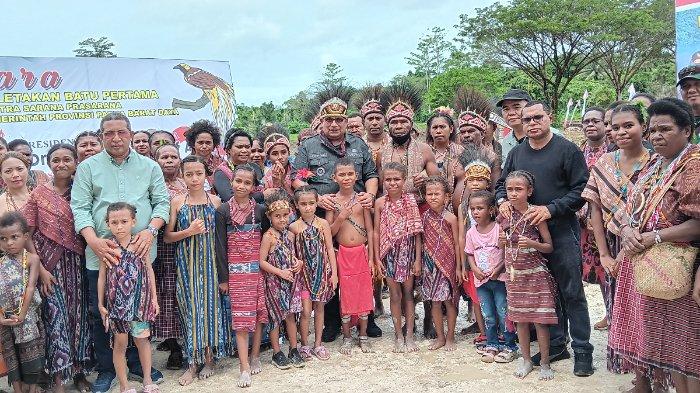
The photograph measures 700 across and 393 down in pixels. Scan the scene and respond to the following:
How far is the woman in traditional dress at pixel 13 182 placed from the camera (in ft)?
13.3

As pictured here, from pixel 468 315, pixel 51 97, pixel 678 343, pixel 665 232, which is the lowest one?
pixel 468 315

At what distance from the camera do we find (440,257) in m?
4.79

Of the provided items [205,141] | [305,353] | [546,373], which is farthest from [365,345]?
[205,141]

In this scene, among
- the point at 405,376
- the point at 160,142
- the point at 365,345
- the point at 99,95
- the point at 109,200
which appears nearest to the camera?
the point at 109,200

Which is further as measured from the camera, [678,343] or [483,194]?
[483,194]

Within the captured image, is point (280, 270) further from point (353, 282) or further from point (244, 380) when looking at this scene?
point (244, 380)

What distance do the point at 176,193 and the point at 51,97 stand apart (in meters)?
7.20

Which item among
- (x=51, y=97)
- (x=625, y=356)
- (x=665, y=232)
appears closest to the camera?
(x=665, y=232)

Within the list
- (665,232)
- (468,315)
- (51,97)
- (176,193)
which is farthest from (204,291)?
(51,97)

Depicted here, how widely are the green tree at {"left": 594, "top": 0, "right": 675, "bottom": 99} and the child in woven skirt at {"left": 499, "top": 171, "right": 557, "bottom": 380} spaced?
70.6 feet

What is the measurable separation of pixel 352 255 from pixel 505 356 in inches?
59.9

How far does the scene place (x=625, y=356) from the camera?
335cm

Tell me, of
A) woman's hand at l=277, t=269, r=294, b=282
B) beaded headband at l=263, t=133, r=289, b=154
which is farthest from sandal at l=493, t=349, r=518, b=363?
Result: beaded headband at l=263, t=133, r=289, b=154

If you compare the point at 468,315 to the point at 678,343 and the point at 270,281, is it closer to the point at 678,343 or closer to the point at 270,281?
the point at 270,281
